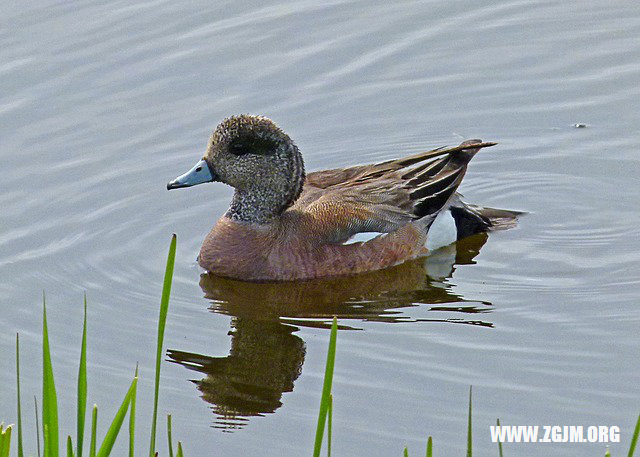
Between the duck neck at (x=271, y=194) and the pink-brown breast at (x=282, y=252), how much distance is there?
9 cm

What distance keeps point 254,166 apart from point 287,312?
1261 mm

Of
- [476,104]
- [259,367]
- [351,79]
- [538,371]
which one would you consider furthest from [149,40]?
[538,371]

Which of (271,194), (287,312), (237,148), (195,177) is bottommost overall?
(287,312)

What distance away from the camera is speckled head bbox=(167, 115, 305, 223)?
9.31m

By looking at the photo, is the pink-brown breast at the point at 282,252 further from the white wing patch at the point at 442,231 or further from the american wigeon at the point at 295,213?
the white wing patch at the point at 442,231

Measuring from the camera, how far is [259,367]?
311 inches

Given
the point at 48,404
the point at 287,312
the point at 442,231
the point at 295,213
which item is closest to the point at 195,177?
the point at 295,213

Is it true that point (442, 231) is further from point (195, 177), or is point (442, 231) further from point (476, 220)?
point (195, 177)

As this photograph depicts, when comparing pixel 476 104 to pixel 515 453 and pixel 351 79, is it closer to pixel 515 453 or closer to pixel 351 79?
pixel 351 79

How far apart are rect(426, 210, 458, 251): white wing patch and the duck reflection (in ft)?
0.22

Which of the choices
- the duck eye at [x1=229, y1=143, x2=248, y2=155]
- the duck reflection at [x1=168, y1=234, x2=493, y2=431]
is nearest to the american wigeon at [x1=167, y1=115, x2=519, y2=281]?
the duck eye at [x1=229, y1=143, x2=248, y2=155]

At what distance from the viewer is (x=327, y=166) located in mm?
10820

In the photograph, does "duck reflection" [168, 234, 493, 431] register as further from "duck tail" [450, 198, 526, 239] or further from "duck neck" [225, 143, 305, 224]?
"duck neck" [225, 143, 305, 224]

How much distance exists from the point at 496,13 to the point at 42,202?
4.99 meters
